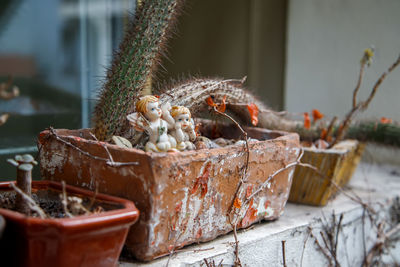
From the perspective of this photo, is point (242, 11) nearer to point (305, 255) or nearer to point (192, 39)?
point (192, 39)

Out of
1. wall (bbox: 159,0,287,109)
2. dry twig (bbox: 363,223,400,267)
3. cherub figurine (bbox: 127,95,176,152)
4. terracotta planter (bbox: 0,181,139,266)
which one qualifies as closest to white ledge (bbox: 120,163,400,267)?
dry twig (bbox: 363,223,400,267)

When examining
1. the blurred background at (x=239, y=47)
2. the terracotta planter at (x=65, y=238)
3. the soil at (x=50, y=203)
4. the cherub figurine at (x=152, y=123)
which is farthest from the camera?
the blurred background at (x=239, y=47)

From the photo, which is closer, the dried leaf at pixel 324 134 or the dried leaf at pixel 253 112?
the dried leaf at pixel 253 112

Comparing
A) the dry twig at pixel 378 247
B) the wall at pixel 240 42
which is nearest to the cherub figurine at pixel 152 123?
the dry twig at pixel 378 247

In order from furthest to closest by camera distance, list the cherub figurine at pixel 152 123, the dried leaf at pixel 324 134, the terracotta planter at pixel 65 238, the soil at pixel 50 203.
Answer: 1. the dried leaf at pixel 324 134
2. the cherub figurine at pixel 152 123
3. the soil at pixel 50 203
4. the terracotta planter at pixel 65 238

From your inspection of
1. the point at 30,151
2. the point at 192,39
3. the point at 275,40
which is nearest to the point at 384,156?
the point at 275,40

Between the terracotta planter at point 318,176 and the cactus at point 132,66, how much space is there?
60cm

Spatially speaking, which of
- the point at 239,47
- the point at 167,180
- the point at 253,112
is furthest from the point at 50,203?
the point at 239,47

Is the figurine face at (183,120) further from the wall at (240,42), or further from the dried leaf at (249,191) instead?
the wall at (240,42)

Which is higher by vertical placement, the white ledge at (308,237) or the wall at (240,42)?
the wall at (240,42)

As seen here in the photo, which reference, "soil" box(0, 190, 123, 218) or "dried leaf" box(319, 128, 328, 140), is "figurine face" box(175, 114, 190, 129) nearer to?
"soil" box(0, 190, 123, 218)

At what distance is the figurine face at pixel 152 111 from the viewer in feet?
3.03

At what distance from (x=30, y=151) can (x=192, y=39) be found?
136cm

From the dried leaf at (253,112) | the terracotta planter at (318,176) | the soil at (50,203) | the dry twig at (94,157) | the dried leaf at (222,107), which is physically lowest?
the terracotta planter at (318,176)
